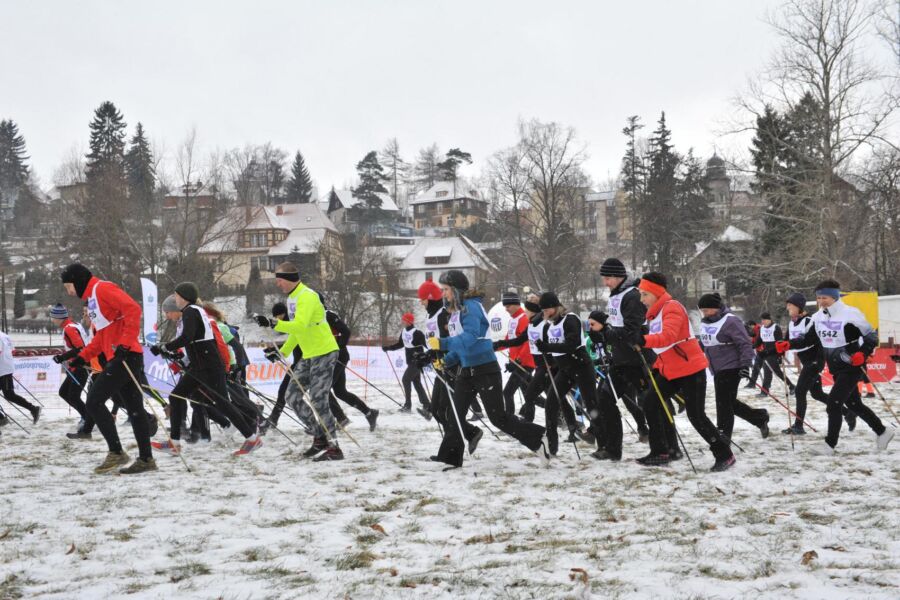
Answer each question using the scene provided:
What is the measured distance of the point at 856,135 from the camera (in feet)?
93.6

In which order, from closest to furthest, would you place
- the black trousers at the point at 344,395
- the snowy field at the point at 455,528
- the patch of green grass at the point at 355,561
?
the snowy field at the point at 455,528 < the patch of green grass at the point at 355,561 < the black trousers at the point at 344,395

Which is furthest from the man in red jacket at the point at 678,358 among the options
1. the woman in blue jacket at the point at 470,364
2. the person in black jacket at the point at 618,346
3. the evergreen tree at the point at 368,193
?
the evergreen tree at the point at 368,193

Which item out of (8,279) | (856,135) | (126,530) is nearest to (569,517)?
(126,530)

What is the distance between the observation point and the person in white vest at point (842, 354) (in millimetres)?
7923

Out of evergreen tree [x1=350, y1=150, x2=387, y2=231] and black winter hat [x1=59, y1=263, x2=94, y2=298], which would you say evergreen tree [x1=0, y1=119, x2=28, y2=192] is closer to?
evergreen tree [x1=350, y1=150, x2=387, y2=231]

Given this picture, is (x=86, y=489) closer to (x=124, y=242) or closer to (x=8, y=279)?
(x=124, y=242)

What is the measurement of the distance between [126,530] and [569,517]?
2788mm

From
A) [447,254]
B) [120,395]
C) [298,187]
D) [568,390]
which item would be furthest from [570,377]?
[298,187]

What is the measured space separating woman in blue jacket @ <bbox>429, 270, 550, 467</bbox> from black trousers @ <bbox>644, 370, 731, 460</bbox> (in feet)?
3.41

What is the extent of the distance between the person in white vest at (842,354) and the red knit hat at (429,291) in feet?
12.3

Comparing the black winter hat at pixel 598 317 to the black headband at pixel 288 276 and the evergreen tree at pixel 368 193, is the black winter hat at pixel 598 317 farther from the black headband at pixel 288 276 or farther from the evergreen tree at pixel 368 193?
the evergreen tree at pixel 368 193

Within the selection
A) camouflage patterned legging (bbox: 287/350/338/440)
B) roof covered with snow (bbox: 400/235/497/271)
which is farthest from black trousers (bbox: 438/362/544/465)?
roof covered with snow (bbox: 400/235/497/271)

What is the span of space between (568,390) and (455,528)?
121 inches

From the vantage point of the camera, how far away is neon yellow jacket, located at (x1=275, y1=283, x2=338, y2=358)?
25.1 ft
